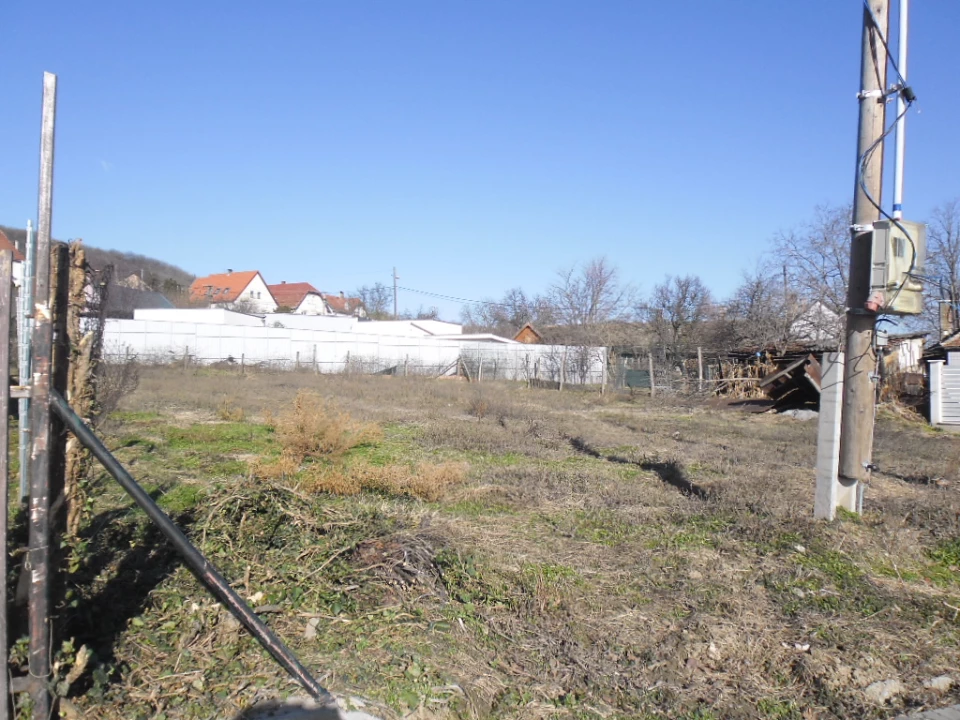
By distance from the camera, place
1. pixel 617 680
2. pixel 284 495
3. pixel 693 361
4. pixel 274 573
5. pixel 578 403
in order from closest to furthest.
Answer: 1. pixel 617 680
2. pixel 274 573
3. pixel 284 495
4. pixel 578 403
5. pixel 693 361

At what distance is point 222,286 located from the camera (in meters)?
75.9

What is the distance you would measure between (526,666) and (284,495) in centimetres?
241

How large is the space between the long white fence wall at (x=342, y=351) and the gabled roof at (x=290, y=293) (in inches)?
1833

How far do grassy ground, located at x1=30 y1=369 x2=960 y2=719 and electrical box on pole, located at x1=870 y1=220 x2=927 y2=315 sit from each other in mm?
2038

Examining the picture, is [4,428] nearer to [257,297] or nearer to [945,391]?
[945,391]

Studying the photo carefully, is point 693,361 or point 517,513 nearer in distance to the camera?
point 517,513

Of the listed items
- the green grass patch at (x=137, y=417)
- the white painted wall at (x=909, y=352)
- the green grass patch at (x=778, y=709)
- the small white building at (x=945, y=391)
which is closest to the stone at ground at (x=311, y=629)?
the green grass patch at (x=778, y=709)

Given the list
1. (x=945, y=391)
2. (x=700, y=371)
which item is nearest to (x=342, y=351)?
(x=700, y=371)

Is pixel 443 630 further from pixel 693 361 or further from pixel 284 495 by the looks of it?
pixel 693 361

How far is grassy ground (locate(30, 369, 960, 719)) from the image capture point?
343cm

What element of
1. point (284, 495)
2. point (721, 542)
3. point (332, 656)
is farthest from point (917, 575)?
point (284, 495)

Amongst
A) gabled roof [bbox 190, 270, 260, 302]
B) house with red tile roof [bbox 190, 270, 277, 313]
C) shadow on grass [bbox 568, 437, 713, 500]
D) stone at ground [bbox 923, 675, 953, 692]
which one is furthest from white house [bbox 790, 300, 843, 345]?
gabled roof [bbox 190, 270, 260, 302]

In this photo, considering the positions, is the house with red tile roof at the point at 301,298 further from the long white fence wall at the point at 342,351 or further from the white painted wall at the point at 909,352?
the white painted wall at the point at 909,352

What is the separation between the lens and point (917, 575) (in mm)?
5406
